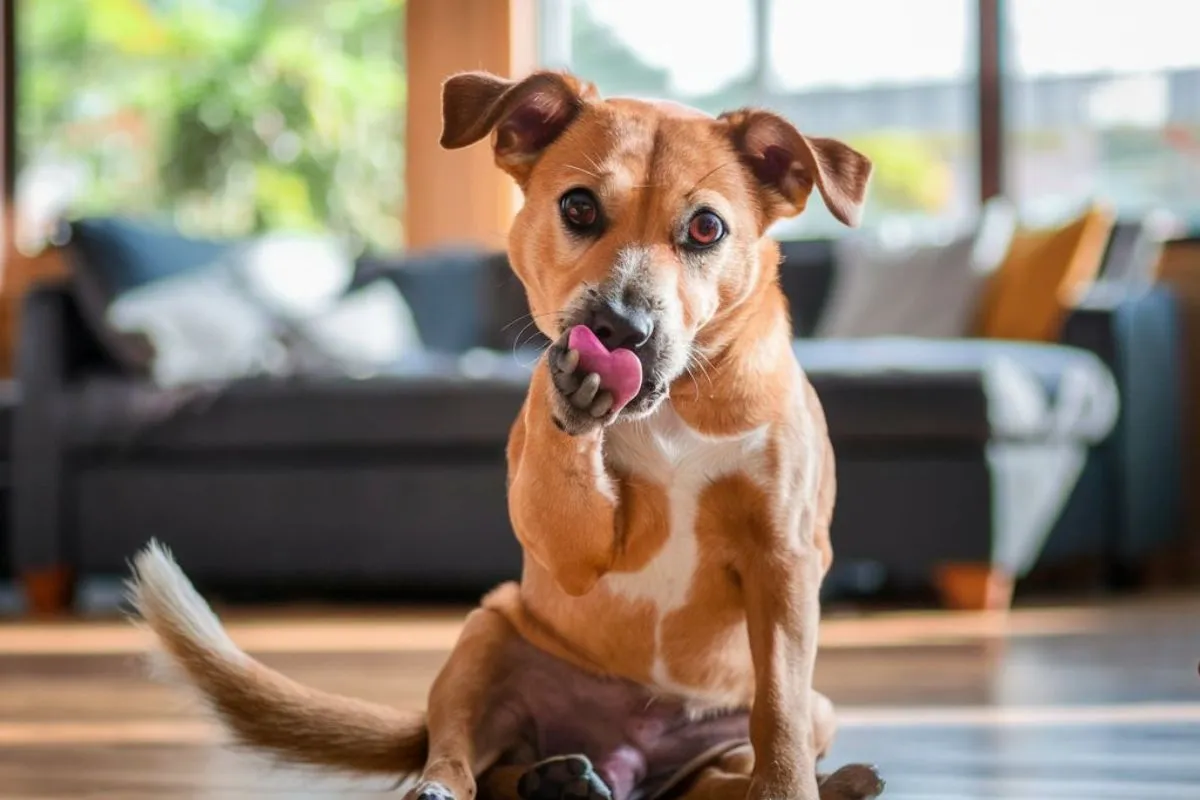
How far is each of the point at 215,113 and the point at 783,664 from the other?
5556mm

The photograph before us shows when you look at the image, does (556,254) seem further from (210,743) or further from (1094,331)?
(1094,331)

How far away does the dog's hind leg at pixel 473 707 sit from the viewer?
4.64 feet

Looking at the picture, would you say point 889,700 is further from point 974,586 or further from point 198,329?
point 198,329

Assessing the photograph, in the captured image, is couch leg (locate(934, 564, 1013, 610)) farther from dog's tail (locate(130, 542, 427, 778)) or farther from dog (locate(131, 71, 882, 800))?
dog's tail (locate(130, 542, 427, 778))

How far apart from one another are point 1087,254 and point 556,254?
10.1 ft

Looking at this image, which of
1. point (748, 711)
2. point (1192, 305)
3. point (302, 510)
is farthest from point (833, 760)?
point (1192, 305)

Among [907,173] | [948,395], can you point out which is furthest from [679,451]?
[907,173]

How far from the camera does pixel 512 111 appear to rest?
153 cm

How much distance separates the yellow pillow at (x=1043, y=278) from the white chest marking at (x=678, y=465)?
286 centimetres

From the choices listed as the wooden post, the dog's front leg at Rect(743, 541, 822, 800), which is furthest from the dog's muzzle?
the wooden post

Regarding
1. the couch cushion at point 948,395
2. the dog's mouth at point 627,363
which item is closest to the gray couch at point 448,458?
the couch cushion at point 948,395

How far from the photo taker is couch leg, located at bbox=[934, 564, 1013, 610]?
11.7 ft

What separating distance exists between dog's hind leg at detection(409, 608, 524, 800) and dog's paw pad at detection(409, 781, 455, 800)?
1.5 inches

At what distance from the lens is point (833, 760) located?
1.81 metres
